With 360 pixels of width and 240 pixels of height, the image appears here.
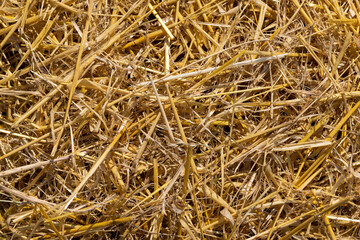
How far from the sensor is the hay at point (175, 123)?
100cm

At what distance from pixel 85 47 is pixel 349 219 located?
0.90 meters

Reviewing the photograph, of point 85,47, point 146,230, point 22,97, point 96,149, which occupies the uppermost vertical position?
point 85,47

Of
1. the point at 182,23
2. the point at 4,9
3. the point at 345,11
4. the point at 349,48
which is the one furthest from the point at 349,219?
the point at 4,9

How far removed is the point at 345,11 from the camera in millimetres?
1122

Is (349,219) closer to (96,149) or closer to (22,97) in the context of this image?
(96,149)

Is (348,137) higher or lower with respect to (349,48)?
lower

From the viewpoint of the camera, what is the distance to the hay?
100 centimetres

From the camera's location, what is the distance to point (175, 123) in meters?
1.03

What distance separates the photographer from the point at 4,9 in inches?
40.6

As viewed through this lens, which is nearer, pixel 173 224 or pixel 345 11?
pixel 173 224

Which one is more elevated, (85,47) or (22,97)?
(85,47)

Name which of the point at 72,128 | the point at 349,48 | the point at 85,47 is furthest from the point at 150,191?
the point at 349,48

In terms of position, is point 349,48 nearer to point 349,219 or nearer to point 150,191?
point 349,219

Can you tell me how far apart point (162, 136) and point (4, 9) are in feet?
1.88
